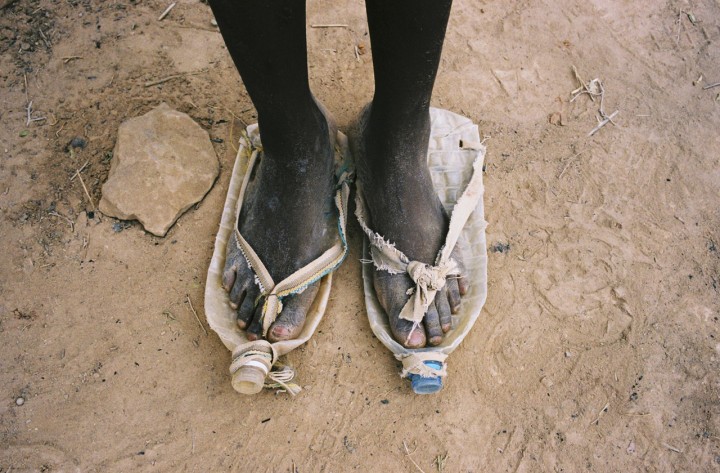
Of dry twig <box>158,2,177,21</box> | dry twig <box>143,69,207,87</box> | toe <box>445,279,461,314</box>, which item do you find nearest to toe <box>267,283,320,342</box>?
toe <box>445,279,461,314</box>

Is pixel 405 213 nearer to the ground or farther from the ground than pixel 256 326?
farther from the ground

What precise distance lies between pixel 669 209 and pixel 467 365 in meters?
0.89

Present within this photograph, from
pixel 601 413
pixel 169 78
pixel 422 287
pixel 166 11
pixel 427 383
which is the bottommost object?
pixel 601 413

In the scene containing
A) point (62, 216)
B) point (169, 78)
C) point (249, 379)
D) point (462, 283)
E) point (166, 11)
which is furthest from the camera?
point (166, 11)

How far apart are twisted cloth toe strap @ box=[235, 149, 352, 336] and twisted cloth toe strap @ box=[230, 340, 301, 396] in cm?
8

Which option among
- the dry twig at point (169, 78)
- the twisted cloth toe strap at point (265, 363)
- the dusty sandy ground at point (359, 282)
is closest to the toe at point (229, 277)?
the dusty sandy ground at point (359, 282)

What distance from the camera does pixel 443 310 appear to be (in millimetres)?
1458

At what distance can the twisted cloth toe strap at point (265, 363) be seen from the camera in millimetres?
1315

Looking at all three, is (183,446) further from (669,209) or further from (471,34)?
(471,34)

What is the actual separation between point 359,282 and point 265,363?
40cm

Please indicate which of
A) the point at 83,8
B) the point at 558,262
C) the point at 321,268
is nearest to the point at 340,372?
the point at 321,268

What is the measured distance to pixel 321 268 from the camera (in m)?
1.48

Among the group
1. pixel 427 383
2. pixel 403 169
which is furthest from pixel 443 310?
pixel 403 169

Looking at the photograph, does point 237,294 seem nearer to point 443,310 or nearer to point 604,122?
point 443,310
